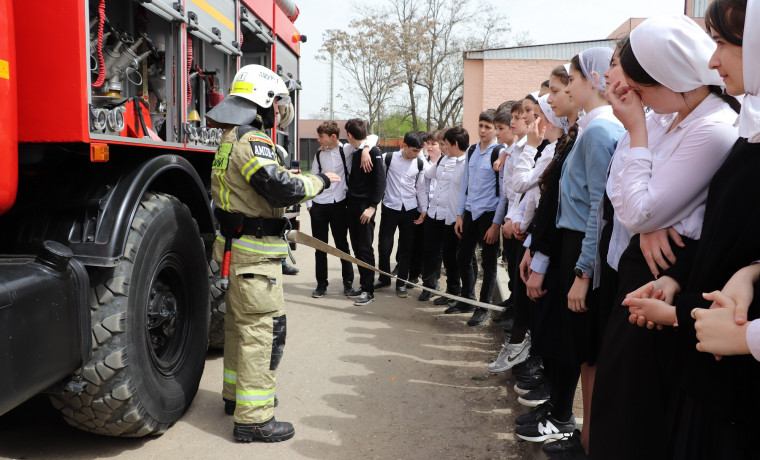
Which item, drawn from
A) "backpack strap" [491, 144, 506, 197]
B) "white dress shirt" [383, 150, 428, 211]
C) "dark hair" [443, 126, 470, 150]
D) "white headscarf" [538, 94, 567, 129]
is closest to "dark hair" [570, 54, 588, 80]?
"white headscarf" [538, 94, 567, 129]

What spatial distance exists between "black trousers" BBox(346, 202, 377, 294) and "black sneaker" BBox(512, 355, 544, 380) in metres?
2.77

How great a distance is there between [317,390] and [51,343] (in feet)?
6.85

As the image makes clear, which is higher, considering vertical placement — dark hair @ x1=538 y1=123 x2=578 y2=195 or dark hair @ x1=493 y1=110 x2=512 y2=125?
dark hair @ x1=493 y1=110 x2=512 y2=125

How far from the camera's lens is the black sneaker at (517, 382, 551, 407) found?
3684 mm

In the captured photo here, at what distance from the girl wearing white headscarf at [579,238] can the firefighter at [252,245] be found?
4.62 ft

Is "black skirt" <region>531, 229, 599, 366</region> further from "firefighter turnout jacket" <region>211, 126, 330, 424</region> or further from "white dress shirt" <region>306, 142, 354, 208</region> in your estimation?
"white dress shirt" <region>306, 142, 354, 208</region>

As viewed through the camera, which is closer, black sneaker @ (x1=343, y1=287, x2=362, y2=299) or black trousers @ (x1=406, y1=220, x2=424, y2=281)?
black sneaker @ (x1=343, y1=287, x2=362, y2=299)

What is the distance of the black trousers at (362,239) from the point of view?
22.4 feet

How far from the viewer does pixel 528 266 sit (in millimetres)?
3352

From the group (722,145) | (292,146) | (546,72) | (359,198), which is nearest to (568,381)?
(722,145)

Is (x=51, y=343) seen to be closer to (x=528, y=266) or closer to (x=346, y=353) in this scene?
(x=528, y=266)

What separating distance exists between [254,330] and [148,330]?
55cm

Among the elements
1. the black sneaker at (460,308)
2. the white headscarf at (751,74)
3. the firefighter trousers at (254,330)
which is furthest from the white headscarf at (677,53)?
the black sneaker at (460,308)

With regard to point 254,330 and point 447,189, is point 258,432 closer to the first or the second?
point 254,330
